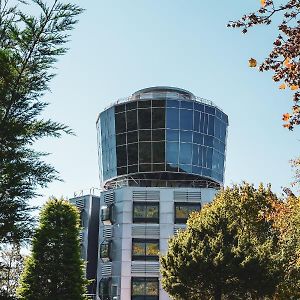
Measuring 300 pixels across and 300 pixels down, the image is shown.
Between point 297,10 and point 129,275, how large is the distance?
5773cm

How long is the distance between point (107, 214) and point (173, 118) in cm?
1711

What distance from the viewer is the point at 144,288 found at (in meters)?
61.0

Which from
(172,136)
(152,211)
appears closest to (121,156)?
(172,136)

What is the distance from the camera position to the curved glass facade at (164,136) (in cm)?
6938

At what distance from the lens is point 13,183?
40.2 feet

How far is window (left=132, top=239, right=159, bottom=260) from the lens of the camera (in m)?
62.3

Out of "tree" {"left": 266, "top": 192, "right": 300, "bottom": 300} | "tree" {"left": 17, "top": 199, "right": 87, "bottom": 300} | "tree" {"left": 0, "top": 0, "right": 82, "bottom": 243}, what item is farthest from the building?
"tree" {"left": 0, "top": 0, "right": 82, "bottom": 243}

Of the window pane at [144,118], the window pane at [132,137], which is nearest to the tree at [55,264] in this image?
the window pane at [132,137]

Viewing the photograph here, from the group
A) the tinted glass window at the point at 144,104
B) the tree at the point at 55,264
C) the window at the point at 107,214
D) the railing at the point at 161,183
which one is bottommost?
the tree at the point at 55,264

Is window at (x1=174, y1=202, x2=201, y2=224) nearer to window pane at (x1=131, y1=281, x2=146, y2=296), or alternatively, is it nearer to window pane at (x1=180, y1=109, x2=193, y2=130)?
window pane at (x1=131, y1=281, x2=146, y2=296)

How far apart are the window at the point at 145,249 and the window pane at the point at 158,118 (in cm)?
1695

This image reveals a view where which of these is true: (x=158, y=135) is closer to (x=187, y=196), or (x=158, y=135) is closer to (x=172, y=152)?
(x=172, y=152)

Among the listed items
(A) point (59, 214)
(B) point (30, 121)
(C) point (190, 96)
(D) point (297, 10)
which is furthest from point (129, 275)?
(D) point (297, 10)

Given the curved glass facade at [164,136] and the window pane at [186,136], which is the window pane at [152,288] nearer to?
the curved glass facade at [164,136]
